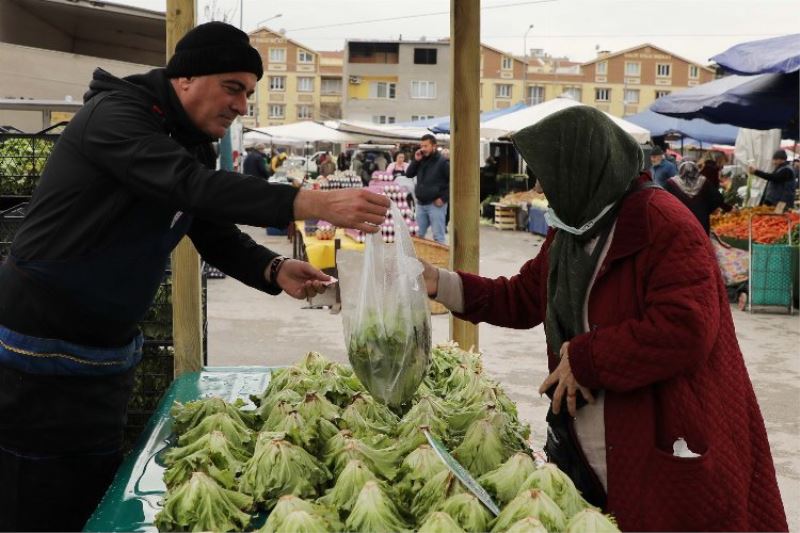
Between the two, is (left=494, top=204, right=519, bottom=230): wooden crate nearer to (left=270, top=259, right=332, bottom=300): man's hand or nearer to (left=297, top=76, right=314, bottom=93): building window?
(left=270, top=259, right=332, bottom=300): man's hand

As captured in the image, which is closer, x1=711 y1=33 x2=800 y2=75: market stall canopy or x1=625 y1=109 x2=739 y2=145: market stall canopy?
x1=711 y1=33 x2=800 y2=75: market stall canopy

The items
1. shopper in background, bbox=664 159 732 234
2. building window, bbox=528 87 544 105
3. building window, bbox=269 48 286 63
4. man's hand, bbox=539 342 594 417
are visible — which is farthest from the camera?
building window, bbox=528 87 544 105

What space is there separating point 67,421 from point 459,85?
7.74ft

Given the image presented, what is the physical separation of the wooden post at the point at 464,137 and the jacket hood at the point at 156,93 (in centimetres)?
170

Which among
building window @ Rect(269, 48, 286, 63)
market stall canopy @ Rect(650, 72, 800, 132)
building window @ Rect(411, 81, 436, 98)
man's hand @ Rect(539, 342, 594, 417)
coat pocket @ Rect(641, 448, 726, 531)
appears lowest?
coat pocket @ Rect(641, 448, 726, 531)

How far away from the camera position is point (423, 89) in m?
81.6

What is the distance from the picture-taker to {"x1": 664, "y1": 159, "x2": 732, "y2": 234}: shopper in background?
12.8 metres

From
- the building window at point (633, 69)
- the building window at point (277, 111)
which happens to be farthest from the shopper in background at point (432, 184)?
the building window at point (277, 111)

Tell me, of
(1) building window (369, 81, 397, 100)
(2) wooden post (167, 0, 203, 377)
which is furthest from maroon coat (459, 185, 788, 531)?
(1) building window (369, 81, 397, 100)

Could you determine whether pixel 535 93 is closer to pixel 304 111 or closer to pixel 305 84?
pixel 305 84

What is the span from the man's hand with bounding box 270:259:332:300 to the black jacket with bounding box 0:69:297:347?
531mm

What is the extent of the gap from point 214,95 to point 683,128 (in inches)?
850

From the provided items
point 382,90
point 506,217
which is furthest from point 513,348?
point 382,90

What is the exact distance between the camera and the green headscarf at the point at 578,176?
8.02 feet
